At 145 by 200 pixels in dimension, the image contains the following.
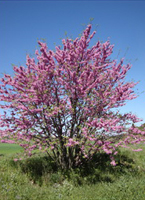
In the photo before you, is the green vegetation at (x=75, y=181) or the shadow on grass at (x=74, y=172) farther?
the shadow on grass at (x=74, y=172)

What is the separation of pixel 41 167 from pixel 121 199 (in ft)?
14.2

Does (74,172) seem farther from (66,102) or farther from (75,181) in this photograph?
(66,102)

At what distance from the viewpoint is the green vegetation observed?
4.74 metres

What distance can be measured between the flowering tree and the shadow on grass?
544 millimetres

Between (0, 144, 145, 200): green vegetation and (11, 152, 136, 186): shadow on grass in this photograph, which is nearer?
(0, 144, 145, 200): green vegetation

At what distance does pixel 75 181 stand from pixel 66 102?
3118mm

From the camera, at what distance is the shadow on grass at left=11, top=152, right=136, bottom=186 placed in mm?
6508

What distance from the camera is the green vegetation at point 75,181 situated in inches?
187

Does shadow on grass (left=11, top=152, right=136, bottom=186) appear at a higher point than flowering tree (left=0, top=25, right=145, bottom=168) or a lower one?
lower

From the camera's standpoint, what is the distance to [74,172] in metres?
6.76

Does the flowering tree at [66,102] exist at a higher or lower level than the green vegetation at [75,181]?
higher

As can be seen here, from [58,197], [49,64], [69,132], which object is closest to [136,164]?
[69,132]

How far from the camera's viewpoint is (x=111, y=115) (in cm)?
691

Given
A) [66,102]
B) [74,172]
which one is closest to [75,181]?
[74,172]
